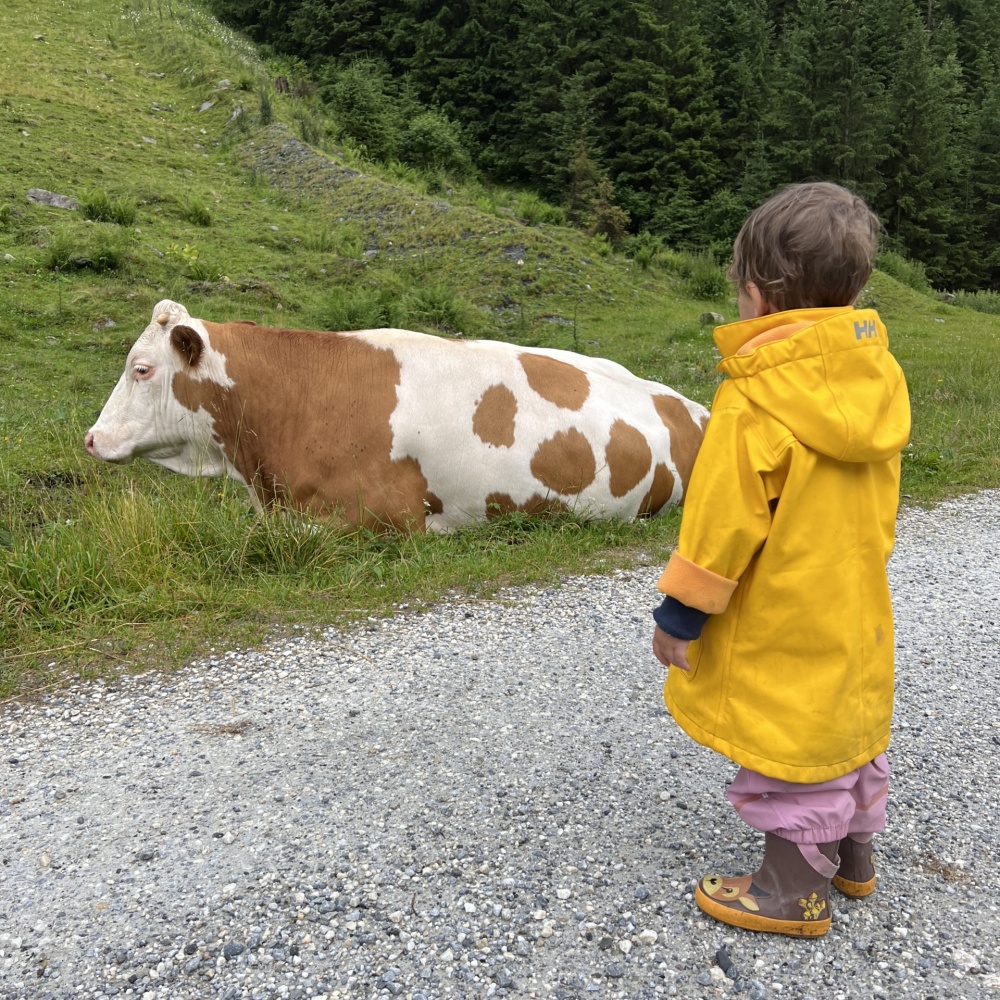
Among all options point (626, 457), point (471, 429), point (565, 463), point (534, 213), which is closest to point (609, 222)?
point (534, 213)

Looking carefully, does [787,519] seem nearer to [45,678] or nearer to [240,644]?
[240,644]

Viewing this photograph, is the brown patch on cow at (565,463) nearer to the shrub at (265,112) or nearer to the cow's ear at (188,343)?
the cow's ear at (188,343)

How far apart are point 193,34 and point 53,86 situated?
11745 millimetres

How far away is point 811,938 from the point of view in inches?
99.0

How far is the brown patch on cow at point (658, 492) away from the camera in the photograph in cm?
679

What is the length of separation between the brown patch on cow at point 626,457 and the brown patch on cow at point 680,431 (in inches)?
13.8

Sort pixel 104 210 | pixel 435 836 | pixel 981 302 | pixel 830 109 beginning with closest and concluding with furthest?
pixel 435 836 < pixel 104 210 < pixel 981 302 < pixel 830 109

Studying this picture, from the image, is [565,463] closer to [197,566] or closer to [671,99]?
[197,566]

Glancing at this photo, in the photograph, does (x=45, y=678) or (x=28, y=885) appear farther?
(x=45, y=678)

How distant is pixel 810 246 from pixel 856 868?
189cm

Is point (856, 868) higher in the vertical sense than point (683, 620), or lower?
lower

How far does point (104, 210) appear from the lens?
529 inches

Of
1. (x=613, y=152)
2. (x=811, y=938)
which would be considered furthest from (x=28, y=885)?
(x=613, y=152)

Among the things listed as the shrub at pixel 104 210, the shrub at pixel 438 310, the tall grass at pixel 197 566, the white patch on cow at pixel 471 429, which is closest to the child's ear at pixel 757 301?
the tall grass at pixel 197 566
